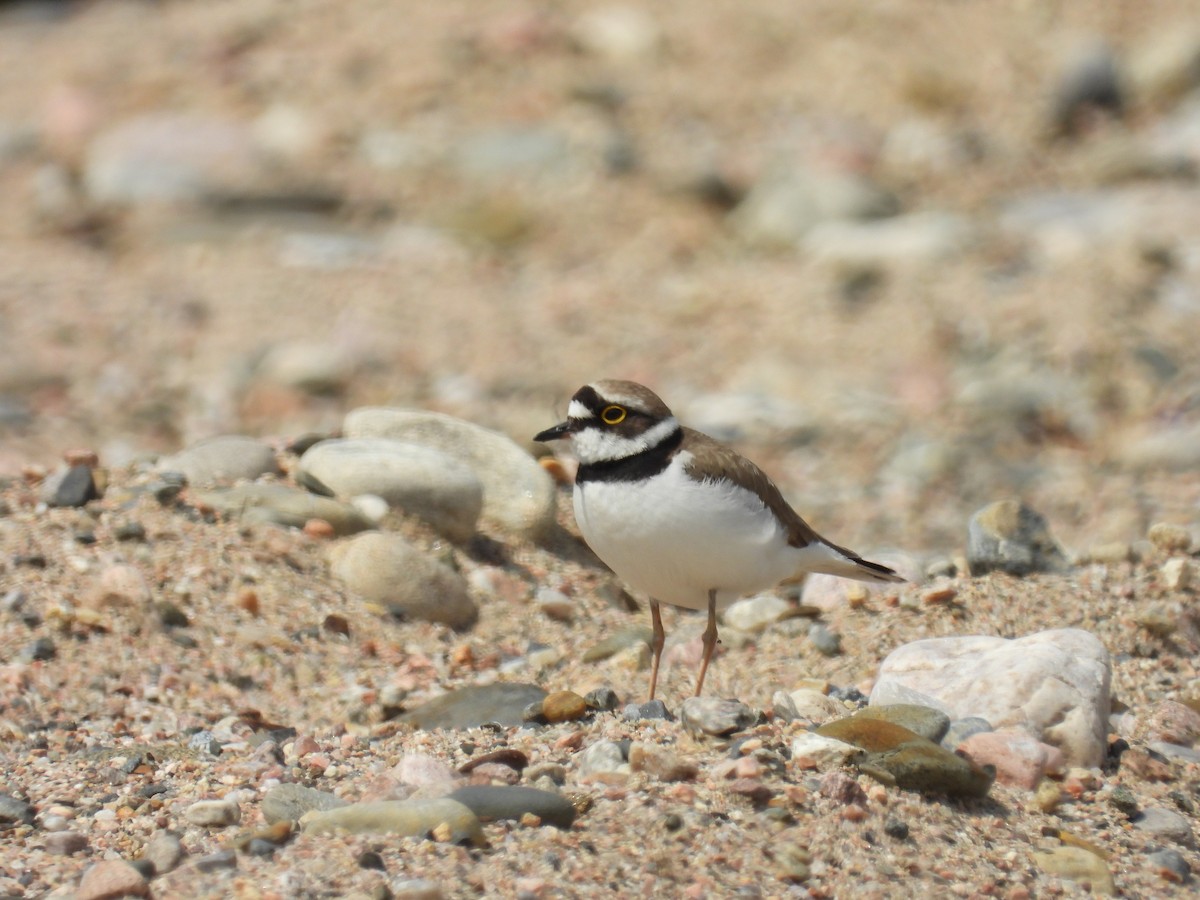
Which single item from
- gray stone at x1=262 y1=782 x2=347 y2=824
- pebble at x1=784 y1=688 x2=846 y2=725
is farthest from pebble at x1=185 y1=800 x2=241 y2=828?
pebble at x1=784 y1=688 x2=846 y2=725

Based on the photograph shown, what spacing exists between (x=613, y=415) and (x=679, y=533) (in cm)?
39

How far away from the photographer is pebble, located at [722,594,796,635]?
5.41 metres

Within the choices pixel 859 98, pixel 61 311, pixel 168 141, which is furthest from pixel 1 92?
pixel 859 98

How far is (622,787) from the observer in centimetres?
363

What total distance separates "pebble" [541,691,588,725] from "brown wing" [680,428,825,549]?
699 millimetres

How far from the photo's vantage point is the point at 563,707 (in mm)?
4117

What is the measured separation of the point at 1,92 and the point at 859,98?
268 inches

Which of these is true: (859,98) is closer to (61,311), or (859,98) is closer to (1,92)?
(61,311)

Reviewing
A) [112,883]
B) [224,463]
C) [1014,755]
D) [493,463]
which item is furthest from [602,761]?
[224,463]

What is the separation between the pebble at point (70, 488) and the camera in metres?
5.43

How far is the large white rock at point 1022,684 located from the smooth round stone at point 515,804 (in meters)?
1.17

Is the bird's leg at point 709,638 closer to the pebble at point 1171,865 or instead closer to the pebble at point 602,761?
the pebble at point 602,761

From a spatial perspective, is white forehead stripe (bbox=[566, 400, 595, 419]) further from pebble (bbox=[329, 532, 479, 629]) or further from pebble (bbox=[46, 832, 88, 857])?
pebble (bbox=[46, 832, 88, 857])

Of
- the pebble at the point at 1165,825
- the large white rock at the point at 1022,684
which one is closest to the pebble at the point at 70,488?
the large white rock at the point at 1022,684
